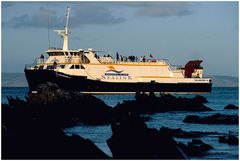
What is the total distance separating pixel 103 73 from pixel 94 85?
1.50 meters

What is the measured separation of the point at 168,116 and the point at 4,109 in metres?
12.3

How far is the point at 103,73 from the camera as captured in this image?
181 ft

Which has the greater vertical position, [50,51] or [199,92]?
[50,51]

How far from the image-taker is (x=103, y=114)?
1096 inches

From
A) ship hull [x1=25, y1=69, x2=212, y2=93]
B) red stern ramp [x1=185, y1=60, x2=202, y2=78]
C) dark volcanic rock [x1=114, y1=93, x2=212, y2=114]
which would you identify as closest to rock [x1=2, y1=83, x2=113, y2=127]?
dark volcanic rock [x1=114, y1=93, x2=212, y2=114]

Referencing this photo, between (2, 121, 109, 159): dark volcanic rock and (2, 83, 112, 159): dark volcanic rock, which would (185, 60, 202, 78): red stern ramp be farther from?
(2, 121, 109, 159): dark volcanic rock

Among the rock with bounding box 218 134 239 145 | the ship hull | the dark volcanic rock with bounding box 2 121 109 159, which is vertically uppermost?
the dark volcanic rock with bounding box 2 121 109 159

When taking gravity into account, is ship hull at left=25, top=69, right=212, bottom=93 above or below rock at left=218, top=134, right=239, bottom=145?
below

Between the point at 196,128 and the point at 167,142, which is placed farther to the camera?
the point at 196,128

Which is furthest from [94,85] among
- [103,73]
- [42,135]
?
[42,135]

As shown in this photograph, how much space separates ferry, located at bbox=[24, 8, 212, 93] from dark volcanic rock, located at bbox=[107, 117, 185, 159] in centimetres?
A: 3376

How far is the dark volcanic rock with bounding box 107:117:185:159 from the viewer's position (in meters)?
16.5

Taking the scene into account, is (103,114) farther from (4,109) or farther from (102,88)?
(102,88)

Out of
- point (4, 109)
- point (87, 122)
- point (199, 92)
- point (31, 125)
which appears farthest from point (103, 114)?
point (199, 92)
